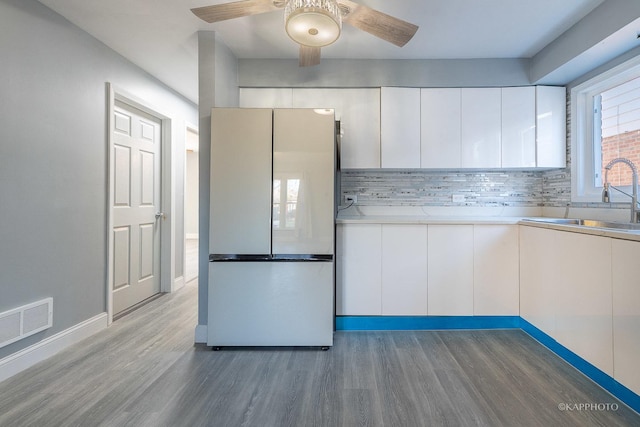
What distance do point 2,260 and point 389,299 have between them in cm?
254

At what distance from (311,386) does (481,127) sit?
2492mm

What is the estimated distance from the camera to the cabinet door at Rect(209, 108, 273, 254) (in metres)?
2.06

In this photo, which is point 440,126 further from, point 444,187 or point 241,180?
point 241,180

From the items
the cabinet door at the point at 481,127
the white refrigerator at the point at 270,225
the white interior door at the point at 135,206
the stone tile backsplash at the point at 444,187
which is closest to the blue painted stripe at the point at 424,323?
the white refrigerator at the point at 270,225

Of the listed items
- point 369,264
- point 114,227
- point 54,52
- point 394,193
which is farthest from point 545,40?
point 114,227

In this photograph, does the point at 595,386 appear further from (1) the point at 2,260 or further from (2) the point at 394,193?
(1) the point at 2,260

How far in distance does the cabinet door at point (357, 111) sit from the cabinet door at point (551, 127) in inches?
55.6

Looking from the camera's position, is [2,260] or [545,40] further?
[545,40]

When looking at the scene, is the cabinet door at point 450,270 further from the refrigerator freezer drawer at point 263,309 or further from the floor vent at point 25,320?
the floor vent at point 25,320

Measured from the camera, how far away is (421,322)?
7.90ft

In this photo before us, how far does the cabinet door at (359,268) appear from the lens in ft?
7.78

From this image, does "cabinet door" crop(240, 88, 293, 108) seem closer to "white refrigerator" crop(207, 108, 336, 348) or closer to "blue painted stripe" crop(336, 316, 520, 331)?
"white refrigerator" crop(207, 108, 336, 348)

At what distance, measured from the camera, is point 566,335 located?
186 cm

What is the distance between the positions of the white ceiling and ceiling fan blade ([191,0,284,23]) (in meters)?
0.46
